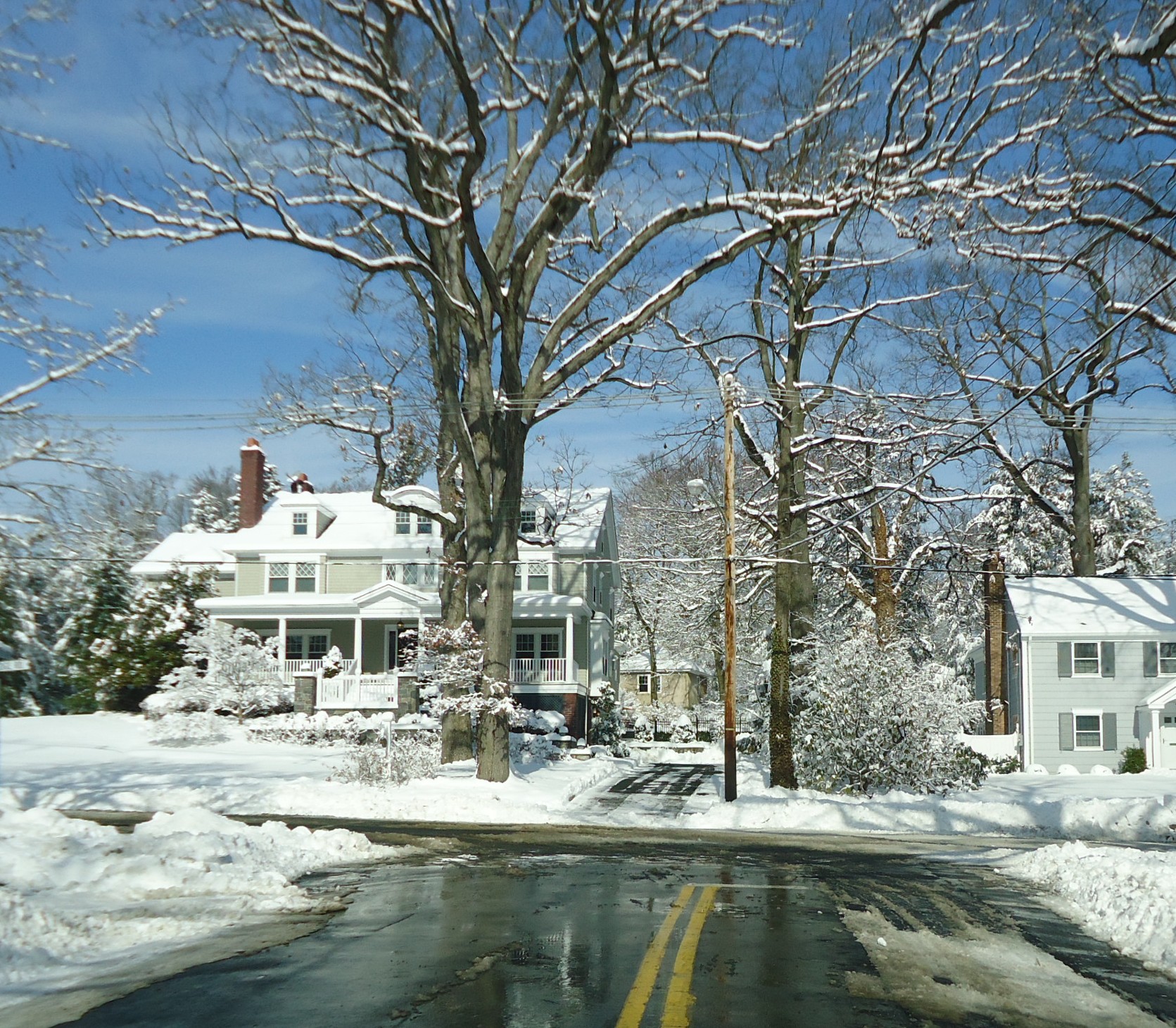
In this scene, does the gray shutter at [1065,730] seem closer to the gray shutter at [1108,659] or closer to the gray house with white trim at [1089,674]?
the gray house with white trim at [1089,674]

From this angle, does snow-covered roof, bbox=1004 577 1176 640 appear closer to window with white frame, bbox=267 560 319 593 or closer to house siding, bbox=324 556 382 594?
house siding, bbox=324 556 382 594

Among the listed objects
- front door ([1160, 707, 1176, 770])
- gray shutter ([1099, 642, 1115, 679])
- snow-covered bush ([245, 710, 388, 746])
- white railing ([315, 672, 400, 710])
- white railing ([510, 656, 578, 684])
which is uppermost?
gray shutter ([1099, 642, 1115, 679])

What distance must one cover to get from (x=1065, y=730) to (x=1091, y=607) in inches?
166

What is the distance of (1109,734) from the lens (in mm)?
38938

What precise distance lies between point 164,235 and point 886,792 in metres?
18.1

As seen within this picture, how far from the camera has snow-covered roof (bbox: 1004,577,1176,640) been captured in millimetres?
38875

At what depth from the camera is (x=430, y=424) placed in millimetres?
30953

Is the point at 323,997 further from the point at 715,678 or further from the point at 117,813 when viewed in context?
Answer: the point at 715,678

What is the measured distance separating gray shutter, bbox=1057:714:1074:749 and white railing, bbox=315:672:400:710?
22.1m

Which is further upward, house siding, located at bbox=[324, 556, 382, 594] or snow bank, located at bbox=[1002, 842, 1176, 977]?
house siding, located at bbox=[324, 556, 382, 594]

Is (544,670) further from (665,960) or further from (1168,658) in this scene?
(665,960)

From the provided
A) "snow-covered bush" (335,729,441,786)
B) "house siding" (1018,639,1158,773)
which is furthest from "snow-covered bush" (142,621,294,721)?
"house siding" (1018,639,1158,773)

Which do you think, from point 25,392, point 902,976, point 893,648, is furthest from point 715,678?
point 902,976

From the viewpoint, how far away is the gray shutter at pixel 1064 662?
39250 millimetres
